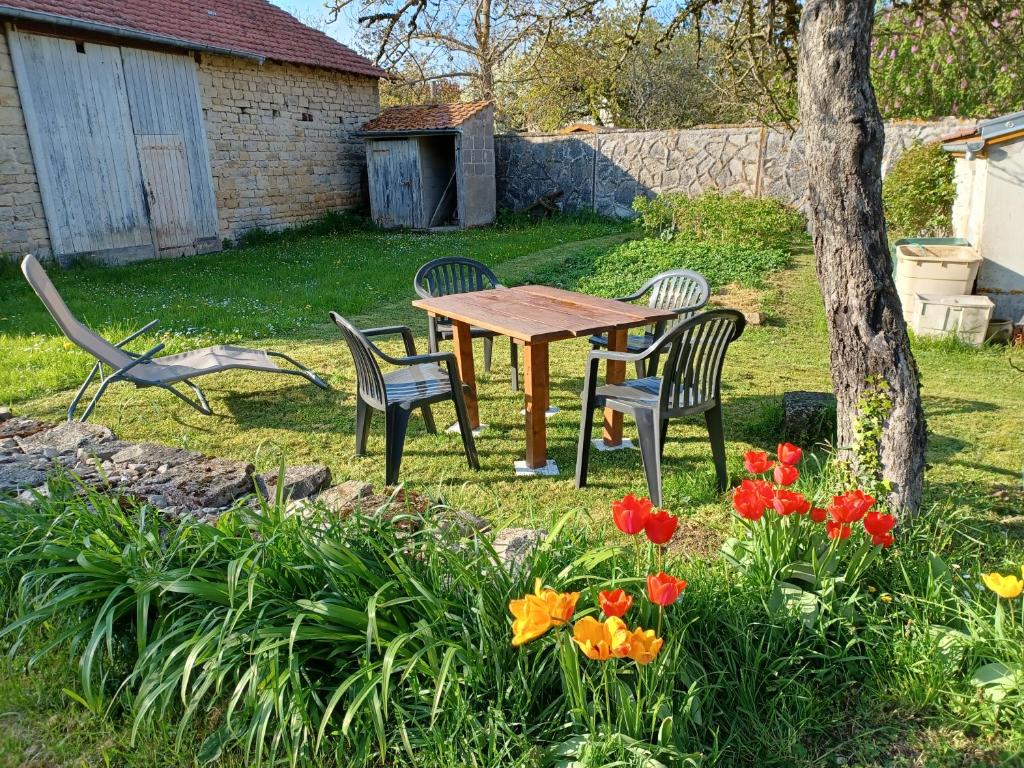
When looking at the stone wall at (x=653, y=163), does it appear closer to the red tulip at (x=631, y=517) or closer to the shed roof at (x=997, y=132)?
the shed roof at (x=997, y=132)

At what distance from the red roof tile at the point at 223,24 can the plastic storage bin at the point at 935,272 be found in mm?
10542

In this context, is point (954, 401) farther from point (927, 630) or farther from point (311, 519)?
point (311, 519)

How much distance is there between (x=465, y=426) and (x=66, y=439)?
2.04 meters

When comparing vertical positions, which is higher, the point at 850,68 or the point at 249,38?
the point at 249,38

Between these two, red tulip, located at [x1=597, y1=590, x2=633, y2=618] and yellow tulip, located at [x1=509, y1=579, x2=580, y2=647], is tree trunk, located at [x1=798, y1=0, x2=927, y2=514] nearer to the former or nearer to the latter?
red tulip, located at [x1=597, y1=590, x2=633, y2=618]

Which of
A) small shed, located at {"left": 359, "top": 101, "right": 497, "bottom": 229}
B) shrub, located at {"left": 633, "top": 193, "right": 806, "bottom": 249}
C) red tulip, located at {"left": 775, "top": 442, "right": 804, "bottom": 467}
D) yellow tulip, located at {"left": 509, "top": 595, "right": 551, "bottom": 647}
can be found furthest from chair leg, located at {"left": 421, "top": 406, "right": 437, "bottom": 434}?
small shed, located at {"left": 359, "top": 101, "right": 497, "bottom": 229}

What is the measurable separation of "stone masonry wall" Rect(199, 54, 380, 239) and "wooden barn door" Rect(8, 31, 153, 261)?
5.55ft

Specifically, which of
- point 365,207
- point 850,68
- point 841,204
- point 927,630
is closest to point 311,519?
point 927,630

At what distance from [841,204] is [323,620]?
7.70 ft

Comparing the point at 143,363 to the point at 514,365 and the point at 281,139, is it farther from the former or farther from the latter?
the point at 281,139

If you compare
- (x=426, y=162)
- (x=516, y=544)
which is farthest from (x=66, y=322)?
(x=426, y=162)

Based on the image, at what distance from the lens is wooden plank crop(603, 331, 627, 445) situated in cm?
414

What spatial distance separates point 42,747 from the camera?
188cm

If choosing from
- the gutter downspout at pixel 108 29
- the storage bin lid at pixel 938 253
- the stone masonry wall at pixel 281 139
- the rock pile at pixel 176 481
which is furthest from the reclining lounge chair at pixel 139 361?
the stone masonry wall at pixel 281 139
